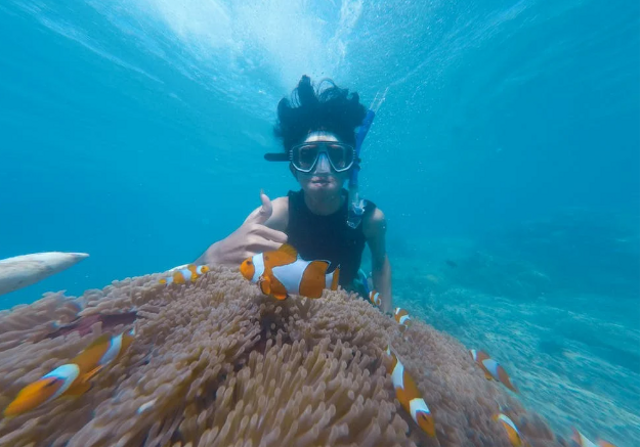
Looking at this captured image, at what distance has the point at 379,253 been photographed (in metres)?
4.93

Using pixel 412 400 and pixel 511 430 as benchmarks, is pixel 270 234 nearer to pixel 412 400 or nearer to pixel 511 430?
pixel 412 400

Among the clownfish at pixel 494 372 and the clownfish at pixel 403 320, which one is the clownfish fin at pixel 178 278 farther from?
the clownfish at pixel 494 372

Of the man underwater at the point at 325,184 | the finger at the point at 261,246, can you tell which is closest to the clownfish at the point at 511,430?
the finger at the point at 261,246

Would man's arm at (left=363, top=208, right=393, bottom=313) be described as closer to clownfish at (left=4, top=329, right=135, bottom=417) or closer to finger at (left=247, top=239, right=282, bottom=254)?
finger at (left=247, top=239, right=282, bottom=254)

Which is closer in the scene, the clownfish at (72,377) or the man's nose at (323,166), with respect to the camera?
the clownfish at (72,377)

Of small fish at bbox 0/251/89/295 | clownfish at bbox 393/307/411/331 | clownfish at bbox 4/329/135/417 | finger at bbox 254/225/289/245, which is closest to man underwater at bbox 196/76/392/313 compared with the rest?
clownfish at bbox 393/307/411/331

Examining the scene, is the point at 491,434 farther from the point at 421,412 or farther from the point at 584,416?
the point at 584,416

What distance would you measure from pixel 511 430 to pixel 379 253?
358 cm

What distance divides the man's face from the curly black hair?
0.96ft

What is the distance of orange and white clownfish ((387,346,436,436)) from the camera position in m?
1.13

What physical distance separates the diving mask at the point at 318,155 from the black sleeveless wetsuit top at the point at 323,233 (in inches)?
28.3

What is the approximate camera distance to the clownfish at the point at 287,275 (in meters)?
1.35

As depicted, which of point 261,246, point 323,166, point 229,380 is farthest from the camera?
point 323,166

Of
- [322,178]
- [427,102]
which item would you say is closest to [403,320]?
[322,178]
